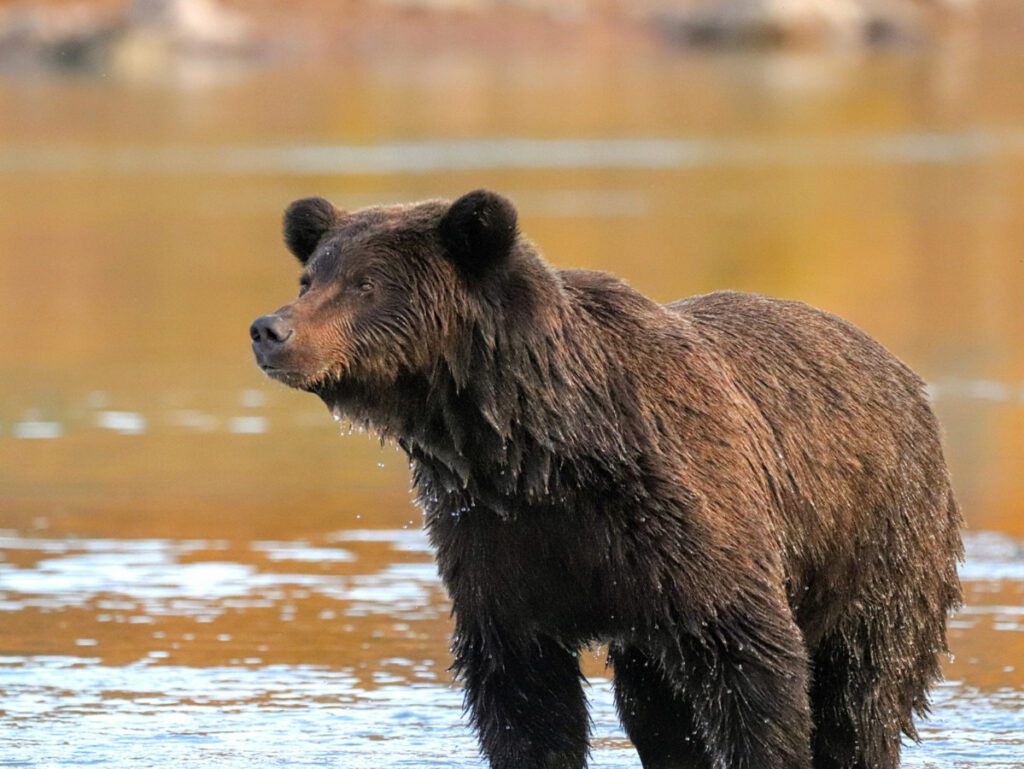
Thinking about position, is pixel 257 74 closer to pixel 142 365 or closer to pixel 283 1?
pixel 283 1

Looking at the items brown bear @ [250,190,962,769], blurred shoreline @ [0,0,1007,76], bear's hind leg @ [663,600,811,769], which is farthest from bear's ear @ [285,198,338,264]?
blurred shoreline @ [0,0,1007,76]

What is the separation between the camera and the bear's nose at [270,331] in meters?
5.51

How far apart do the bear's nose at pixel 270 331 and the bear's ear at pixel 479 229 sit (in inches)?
21.4

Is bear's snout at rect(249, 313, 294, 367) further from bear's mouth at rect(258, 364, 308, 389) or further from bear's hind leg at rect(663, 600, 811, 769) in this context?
bear's hind leg at rect(663, 600, 811, 769)

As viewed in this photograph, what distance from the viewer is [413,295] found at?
5812mm

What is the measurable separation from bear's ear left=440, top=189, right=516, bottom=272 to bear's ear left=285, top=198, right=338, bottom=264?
365mm

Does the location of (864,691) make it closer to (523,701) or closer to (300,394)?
(523,701)

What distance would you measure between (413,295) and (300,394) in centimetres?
877

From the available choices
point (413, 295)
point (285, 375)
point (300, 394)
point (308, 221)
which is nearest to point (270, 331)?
point (285, 375)

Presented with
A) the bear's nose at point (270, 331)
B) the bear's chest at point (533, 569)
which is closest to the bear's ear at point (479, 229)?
the bear's nose at point (270, 331)

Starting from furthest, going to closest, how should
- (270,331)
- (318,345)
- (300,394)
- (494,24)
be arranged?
(494,24) → (300,394) → (318,345) → (270,331)

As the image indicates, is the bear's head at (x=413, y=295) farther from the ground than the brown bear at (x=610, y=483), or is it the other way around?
the bear's head at (x=413, y=295)

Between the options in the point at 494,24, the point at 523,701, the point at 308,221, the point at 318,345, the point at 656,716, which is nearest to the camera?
the point at 318,345

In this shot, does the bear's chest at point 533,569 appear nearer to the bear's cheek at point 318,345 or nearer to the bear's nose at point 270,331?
the bear's cheek at point 318,345
